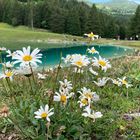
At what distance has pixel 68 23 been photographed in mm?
100188

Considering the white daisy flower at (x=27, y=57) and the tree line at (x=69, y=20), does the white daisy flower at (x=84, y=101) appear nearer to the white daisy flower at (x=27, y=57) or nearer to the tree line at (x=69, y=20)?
the white daisy flower at (x=27, y=57)

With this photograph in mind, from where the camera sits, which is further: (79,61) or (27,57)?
(79,61)

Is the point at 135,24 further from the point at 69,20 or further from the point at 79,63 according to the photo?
the point at 79,63

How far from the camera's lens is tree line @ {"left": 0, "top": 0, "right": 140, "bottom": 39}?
95.3 meters

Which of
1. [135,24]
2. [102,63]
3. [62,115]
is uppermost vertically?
[102,63]

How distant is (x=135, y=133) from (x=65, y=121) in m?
1.15

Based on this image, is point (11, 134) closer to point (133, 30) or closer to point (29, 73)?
point (29, 73)

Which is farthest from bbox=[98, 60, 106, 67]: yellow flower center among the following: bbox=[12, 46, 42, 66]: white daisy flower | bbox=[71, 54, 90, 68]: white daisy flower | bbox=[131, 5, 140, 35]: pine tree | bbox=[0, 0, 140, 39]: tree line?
bbox=[131, 5, 140, 35]: pine tree

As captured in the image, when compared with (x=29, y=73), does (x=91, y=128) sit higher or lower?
lower

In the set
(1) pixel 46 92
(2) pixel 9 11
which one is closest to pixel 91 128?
(1) pixel 46 92

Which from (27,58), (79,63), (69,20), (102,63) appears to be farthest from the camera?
(69,20)

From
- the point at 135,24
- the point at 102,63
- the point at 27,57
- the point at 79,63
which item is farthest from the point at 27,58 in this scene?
the point at 135,24

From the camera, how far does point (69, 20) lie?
324ft

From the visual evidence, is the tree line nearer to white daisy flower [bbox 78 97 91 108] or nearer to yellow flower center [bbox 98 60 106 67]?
yellow flower center [bbox 98 60 106 67]
